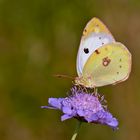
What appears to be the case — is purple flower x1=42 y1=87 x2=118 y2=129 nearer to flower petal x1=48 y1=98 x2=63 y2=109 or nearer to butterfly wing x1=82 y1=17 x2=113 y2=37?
flower petal x1=48 y1=98 x2=63 y2=109

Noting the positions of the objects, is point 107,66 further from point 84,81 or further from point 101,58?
point 84,81

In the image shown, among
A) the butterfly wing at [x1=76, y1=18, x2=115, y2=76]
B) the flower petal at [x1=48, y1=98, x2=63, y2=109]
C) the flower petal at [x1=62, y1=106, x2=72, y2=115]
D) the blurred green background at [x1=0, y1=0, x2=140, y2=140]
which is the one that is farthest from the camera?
the blurred green background at [x1=0, y1=0, x2=140, y2=140]

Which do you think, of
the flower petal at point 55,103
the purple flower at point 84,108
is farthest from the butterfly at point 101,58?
the flower petal at point 55,103

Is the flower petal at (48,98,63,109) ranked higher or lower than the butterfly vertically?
lower

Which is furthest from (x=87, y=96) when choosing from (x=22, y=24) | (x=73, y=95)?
(x=22, y=24)

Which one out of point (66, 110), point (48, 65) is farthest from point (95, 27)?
point (48, 65)

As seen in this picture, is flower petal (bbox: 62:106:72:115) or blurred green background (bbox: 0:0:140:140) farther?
blurred green background (bbox: 0:0:140:140)

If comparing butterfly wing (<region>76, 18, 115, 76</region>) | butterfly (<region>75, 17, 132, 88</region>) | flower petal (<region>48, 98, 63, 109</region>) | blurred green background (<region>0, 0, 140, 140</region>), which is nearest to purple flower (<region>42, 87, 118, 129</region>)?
flower petal (<region>48, 98, 63, 109</region>)
